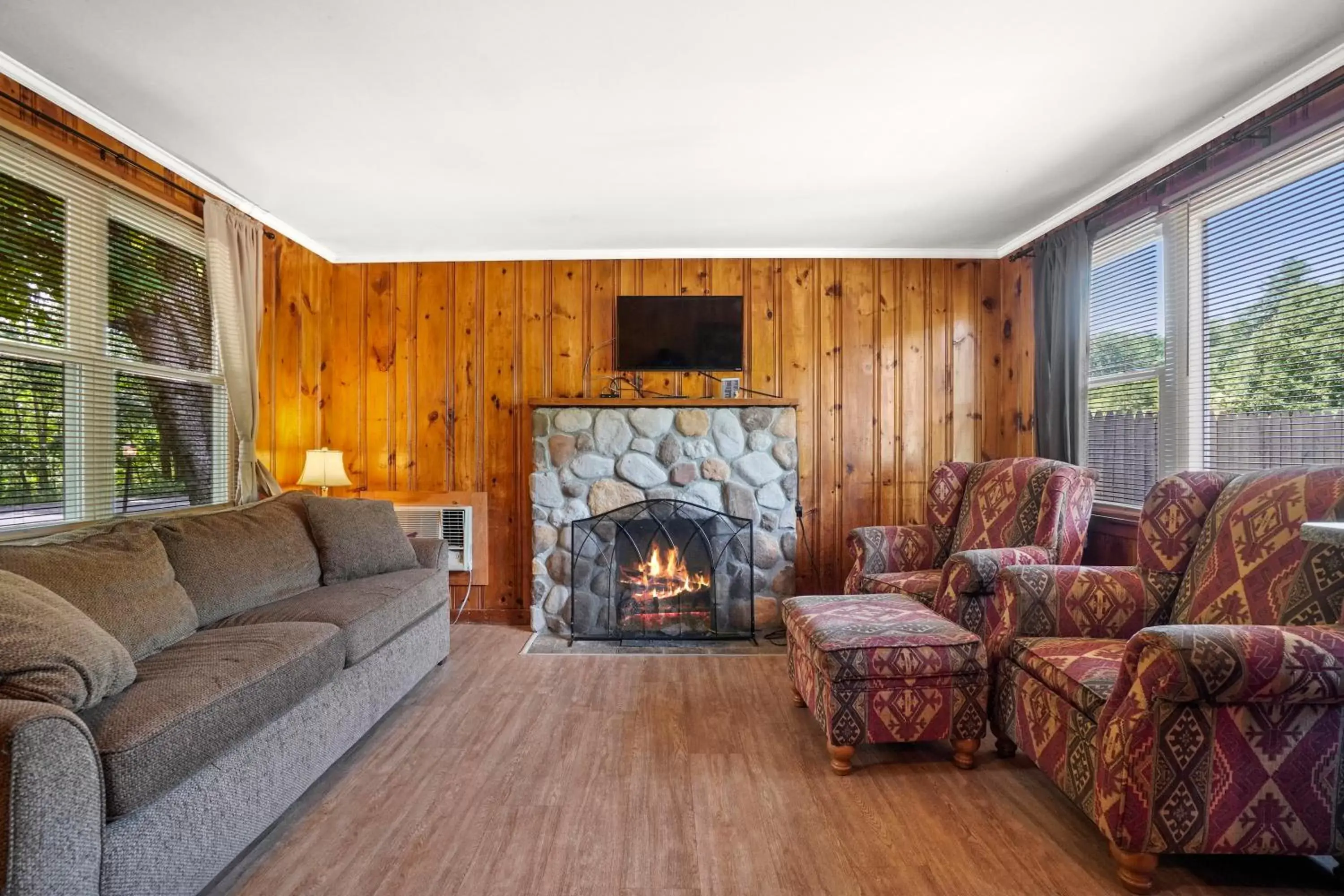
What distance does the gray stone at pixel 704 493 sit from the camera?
13.0 ft

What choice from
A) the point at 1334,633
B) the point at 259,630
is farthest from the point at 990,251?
the point at 259,630

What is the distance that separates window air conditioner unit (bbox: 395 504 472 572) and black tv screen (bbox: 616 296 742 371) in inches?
55.6

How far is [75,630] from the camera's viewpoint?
59.8 inches

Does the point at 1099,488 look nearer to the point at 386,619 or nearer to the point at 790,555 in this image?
the point at 790,555

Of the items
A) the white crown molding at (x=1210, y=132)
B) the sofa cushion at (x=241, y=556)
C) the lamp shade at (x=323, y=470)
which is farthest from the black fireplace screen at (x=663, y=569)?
the white crown molding at (x=1210, y=132)

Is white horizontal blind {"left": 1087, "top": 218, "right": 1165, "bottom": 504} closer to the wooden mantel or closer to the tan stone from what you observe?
the wooden mantel

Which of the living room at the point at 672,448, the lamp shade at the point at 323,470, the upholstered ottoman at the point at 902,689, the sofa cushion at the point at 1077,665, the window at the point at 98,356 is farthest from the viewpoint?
the lamp shade at the point at 323,470

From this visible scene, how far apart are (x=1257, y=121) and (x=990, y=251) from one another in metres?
1.74

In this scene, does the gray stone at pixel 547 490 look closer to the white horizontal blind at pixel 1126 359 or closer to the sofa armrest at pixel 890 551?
the sofa armrest at pixel 890 551

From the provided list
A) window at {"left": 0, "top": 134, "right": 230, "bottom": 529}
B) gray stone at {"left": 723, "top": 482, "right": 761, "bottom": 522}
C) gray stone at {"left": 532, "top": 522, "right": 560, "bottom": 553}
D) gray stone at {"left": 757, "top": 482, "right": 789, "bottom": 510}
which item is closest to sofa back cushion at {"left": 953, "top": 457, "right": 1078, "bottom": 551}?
gray stone at {"left": 757, "top": 482, "right": 789, "bottom": 510}

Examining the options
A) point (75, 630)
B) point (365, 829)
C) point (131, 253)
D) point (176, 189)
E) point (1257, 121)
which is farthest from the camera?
point (176, 189)

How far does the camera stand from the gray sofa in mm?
1214

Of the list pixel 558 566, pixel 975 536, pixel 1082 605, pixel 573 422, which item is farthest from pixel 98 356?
pixel 975 536

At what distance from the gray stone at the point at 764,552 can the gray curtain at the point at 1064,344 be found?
162cm
